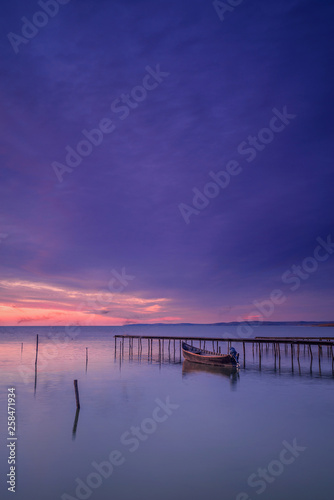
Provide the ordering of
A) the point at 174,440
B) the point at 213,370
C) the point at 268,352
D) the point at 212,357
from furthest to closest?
the point at 268,352 → the point at 212,357 → the point at 213,370 → the point at 174,440

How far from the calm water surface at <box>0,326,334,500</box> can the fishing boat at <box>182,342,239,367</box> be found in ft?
27.6

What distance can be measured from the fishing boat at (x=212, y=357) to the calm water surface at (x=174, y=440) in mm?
8415

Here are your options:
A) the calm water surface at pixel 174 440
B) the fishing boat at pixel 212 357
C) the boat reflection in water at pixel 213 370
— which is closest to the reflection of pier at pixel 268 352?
the fishing boat at pixel 212 357

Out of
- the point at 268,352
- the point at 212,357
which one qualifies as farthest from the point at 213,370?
the point at 268,352

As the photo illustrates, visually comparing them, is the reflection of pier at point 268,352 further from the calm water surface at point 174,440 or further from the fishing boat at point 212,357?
the calm water surface at point 174,440

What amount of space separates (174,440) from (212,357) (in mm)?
26328

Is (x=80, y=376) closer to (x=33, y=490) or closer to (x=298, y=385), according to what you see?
(x=298, y=385)

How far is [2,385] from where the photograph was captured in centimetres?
3045

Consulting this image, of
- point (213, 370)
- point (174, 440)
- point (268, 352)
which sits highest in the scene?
point (174, 440)

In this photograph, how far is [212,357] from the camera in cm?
4266

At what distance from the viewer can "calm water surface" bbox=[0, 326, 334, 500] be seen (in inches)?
490

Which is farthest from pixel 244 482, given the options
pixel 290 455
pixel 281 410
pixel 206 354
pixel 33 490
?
pixel 206 354

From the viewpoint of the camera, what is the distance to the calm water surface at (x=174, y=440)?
12453 millimetres

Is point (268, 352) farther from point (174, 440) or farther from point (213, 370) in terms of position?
point (174, 440)
